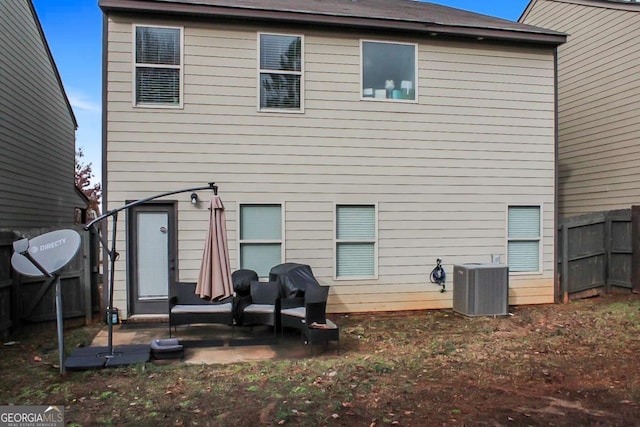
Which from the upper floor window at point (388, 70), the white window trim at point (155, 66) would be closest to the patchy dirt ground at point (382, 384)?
the white window trim at point (155, 66)

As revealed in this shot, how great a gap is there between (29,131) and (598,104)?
13.8m

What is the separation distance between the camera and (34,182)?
11.7 meters

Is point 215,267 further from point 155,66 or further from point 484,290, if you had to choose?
point 484,290

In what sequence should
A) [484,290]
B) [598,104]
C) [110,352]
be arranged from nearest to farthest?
[110,352]
[484,290]
[598,104]

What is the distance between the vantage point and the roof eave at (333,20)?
761 centimetres

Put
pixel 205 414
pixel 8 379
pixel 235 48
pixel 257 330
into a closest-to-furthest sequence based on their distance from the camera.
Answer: pixel 205 414
pixel 8 379
pixel 257 330
pixel 235 48

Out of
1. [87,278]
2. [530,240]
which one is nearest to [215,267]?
[87,278]

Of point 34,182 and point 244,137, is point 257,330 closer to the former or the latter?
point 244,137

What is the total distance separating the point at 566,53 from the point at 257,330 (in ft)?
35.6

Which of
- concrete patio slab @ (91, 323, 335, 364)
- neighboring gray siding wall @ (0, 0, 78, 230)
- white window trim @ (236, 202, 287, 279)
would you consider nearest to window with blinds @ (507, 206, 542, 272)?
white window trim @ (236, 202, 287, 279)

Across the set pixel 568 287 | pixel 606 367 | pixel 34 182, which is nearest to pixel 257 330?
pixel 606 367

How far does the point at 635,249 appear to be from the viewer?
9.62m

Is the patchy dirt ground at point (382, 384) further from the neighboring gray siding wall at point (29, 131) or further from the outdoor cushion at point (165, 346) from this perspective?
the neighboring gray siding wall at point (29, 131)
